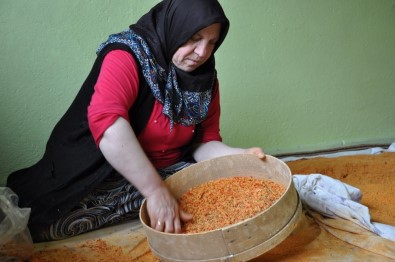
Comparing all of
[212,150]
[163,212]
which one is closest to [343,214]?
[212,150]

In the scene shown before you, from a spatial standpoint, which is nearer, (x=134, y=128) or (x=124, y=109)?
(x=124, y=109)

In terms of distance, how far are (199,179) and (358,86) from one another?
159cm

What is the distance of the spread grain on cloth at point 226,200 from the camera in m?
1.31

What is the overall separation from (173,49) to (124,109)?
29cm

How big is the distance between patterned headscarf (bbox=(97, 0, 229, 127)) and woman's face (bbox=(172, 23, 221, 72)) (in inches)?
1.1

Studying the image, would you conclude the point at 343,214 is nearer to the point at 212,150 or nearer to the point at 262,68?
the point at 212,150

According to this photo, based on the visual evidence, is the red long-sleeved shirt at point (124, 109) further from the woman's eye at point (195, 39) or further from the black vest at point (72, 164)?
the woman's eye at point (195, 39)

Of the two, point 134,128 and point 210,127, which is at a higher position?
point 134,128

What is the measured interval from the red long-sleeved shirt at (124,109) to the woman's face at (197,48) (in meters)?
0.18

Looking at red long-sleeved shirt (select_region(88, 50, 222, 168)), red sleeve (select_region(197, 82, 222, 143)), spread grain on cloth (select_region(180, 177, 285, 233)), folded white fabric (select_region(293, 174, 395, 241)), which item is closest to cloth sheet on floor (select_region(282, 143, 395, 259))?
folded white fabric (select_region(293, 174, 395, 241))

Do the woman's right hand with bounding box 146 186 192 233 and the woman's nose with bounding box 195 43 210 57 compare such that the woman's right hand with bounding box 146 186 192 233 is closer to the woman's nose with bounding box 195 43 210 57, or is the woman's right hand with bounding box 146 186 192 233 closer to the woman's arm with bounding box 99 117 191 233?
the woman's arm with bounding box 99 117 191 233

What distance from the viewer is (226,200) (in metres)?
1.44

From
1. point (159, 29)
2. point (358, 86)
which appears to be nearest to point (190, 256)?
point (159, 29)

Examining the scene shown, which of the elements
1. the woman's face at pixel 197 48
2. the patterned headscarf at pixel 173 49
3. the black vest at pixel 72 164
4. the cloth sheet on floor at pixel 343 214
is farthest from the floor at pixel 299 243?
the woman's face at pixel 197 48
